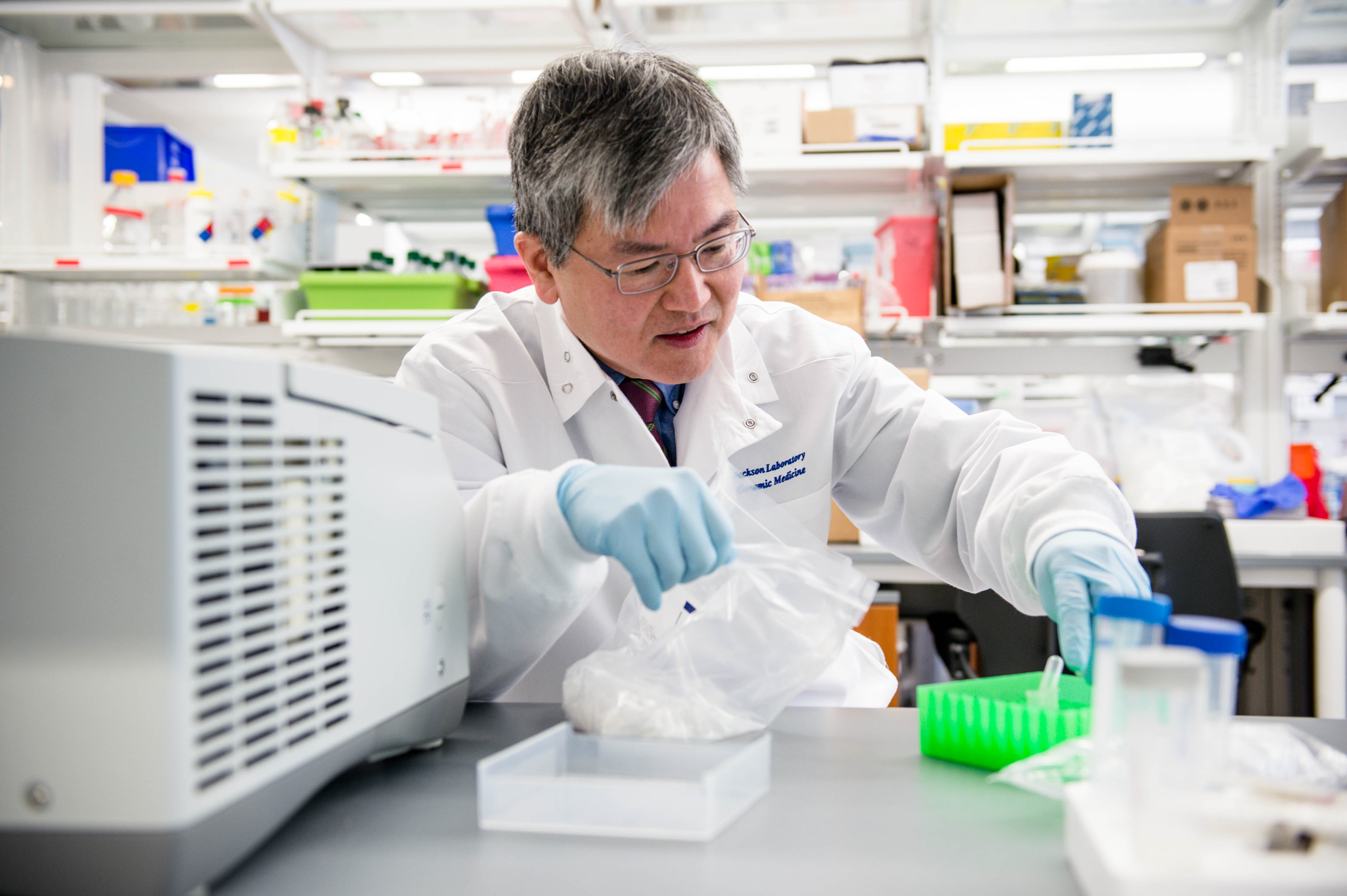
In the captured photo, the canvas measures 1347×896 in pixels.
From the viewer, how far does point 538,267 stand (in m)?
1.26

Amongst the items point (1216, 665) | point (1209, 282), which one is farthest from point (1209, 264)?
point (1216, 665)

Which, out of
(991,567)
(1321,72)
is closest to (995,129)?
(1321,72)

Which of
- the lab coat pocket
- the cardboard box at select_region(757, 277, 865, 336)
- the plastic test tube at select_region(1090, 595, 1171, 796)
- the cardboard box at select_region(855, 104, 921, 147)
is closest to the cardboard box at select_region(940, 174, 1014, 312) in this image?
the cardboard box at select_region(855, 104, 921, 147)

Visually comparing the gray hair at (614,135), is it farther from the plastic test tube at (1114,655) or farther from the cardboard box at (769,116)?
the cardboard box at (769,116)

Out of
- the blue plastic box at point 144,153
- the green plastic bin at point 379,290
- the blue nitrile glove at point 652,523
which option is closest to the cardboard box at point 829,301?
the green plastic bin at point 379,290

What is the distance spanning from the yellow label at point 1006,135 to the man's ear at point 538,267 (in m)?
1.66

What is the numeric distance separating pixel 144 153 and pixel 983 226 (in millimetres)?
2597

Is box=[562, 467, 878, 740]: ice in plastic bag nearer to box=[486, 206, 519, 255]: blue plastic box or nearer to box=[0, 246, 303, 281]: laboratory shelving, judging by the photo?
box=[486, 206, 519, 255]: blue plastic box

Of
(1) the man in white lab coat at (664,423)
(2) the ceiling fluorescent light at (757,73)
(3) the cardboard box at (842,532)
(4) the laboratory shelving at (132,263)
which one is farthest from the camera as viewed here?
(2) the ceiling fluorescent light at (757,73)

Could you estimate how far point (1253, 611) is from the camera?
9.03ft

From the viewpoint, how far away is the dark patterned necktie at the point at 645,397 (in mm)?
1298

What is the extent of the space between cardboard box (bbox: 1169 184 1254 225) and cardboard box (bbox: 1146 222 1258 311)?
15 millimetres

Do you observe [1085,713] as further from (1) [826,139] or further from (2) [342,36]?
(2) [342,36]

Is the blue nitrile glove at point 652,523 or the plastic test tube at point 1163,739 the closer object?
the plastic test tube at point 1163,739
